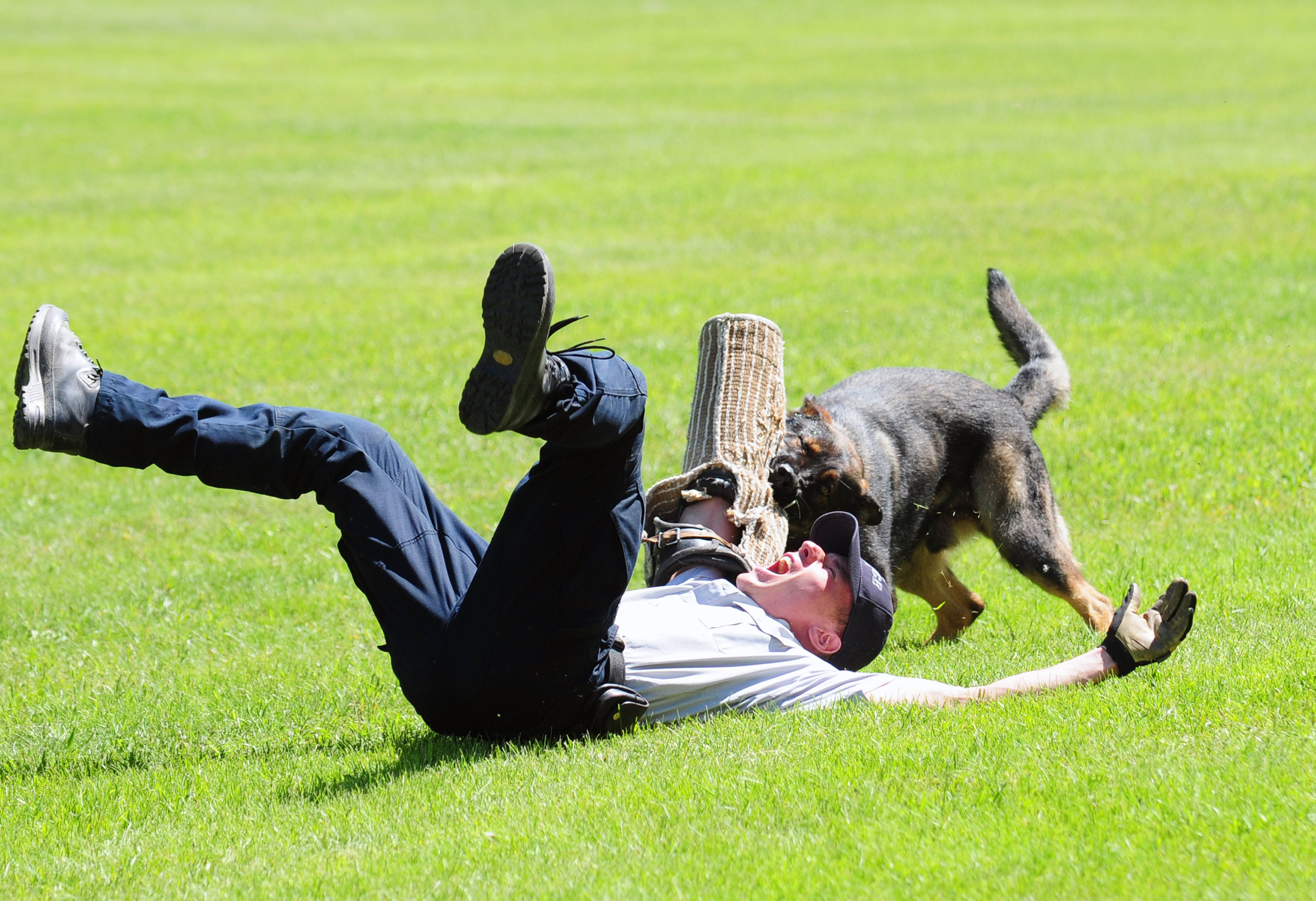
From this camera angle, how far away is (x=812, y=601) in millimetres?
5301

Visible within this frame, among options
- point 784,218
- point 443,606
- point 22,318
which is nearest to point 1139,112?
point 784,218

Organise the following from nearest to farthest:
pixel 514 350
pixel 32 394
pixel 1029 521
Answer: pixel 514 350 → pixel 32 394 → pixel 1029 521

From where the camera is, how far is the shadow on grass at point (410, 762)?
4523 millimetres

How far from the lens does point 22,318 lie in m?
15.2

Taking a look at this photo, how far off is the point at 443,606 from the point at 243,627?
279 centimetres

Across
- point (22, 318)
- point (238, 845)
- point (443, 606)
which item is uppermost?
point (443, 606)

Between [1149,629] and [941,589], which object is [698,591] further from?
[941,589]

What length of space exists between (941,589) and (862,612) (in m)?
1.90

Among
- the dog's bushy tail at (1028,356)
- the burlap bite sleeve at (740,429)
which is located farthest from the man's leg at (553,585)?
the dog's bushy tail at (1028,356)

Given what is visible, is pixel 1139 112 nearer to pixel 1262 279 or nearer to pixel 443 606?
pixel 1262 279

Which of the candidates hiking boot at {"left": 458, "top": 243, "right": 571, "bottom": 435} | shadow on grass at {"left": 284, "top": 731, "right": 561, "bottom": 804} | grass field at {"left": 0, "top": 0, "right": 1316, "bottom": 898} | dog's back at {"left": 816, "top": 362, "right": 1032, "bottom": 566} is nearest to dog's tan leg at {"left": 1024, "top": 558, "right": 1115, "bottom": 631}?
grass field at {"left": 0, "top": 0, "right": 1316, "bottom": 898}

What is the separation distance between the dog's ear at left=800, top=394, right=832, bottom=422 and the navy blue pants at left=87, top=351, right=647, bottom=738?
1900 millimetres

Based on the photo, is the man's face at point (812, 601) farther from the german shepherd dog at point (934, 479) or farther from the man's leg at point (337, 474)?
the man's leg at point (337, 474)

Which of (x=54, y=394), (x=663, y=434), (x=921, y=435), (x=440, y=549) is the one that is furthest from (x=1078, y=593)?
(x=54, y=394)
